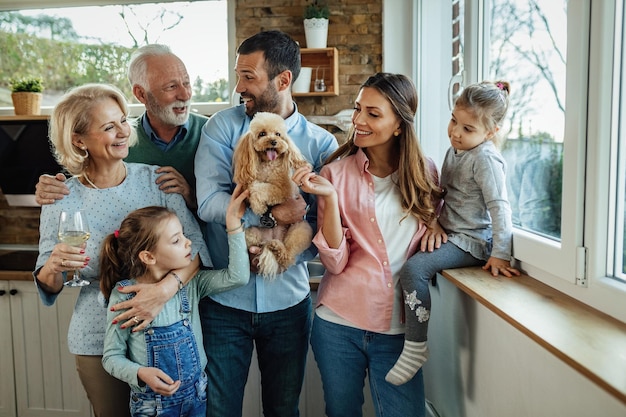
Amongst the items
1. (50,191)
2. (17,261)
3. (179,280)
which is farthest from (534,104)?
(17,261)

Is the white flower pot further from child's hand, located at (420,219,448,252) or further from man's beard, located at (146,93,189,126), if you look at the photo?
child's hand, located at (420,219,448,252)

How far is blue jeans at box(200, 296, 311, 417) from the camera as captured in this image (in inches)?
72.8

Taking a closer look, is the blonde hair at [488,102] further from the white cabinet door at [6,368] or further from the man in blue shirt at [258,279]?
the white cabinet door at [6,368]

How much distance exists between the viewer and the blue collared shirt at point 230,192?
68.4 inches

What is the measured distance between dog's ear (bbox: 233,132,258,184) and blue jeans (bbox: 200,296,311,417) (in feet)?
1.52

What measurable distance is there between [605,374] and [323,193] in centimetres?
85

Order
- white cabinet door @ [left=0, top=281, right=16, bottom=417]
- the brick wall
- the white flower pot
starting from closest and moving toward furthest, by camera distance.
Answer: white cabinet door @ [left=0, top=281, right=16, bottom=417] → the white flower pot → the brick wall

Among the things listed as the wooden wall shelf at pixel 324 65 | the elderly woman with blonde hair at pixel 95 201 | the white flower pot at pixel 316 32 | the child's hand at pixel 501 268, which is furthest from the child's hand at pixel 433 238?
the white flower pot at pixel 316 32

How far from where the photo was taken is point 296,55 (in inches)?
73.0

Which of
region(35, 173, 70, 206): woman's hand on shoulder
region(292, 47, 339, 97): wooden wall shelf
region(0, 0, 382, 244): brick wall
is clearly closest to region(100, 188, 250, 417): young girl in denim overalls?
region(35, 173, 70, 206): woman's hand on shoulder

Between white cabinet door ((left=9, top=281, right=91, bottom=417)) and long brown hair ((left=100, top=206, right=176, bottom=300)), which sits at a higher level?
long brown hair ((left=100, top=206, right=176, bottom=300))

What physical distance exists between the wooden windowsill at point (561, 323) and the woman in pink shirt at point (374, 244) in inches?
7.9

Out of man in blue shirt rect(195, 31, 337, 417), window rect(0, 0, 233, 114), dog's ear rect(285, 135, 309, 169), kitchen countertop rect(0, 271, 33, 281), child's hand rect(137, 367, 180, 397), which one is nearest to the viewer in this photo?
child's hand rect(137, 367, 180, 397)

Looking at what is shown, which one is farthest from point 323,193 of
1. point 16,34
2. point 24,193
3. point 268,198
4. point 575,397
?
point 16,34
